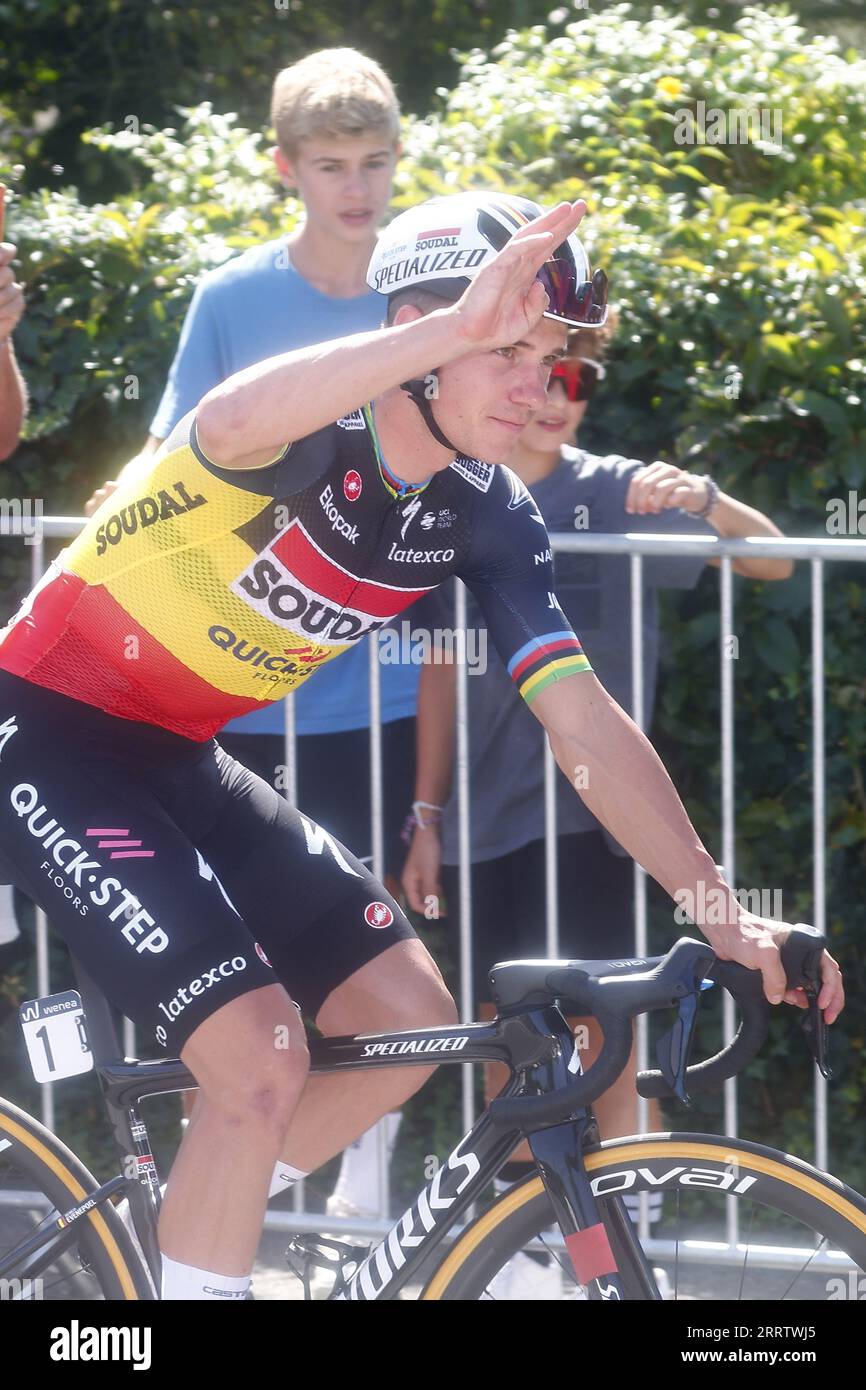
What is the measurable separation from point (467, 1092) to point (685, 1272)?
24.7 inches

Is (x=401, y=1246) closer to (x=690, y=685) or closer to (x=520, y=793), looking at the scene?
(x=520, y=793)

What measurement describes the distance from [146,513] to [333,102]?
1.84 meters

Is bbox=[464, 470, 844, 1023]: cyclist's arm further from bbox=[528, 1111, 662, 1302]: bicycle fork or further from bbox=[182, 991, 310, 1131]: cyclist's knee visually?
bbox=[182, 991, 310, 1131]: cyclist's knee

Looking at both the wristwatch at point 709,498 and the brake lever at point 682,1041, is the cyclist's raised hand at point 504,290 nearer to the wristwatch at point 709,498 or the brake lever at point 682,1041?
the brake lever at point 682,1041

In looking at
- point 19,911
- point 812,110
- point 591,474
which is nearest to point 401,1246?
point 591,474

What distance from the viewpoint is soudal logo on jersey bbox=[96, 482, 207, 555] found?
2.59 metres

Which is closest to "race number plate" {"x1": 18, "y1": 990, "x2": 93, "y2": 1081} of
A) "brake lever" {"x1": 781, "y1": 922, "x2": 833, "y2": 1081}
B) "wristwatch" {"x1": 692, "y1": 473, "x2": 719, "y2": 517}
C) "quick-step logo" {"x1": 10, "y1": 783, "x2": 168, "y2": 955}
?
"quick-step logo" {"x1": 10, "y1": 783, "x2": 168, "y2": 955}

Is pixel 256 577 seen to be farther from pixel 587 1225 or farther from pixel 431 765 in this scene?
pixel 431 765

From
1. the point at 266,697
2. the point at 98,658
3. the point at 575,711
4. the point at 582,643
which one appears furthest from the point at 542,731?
the point at 98,658

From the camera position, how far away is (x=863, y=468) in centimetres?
411

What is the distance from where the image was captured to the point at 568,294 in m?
2.54

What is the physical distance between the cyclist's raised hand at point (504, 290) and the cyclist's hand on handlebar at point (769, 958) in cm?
97
